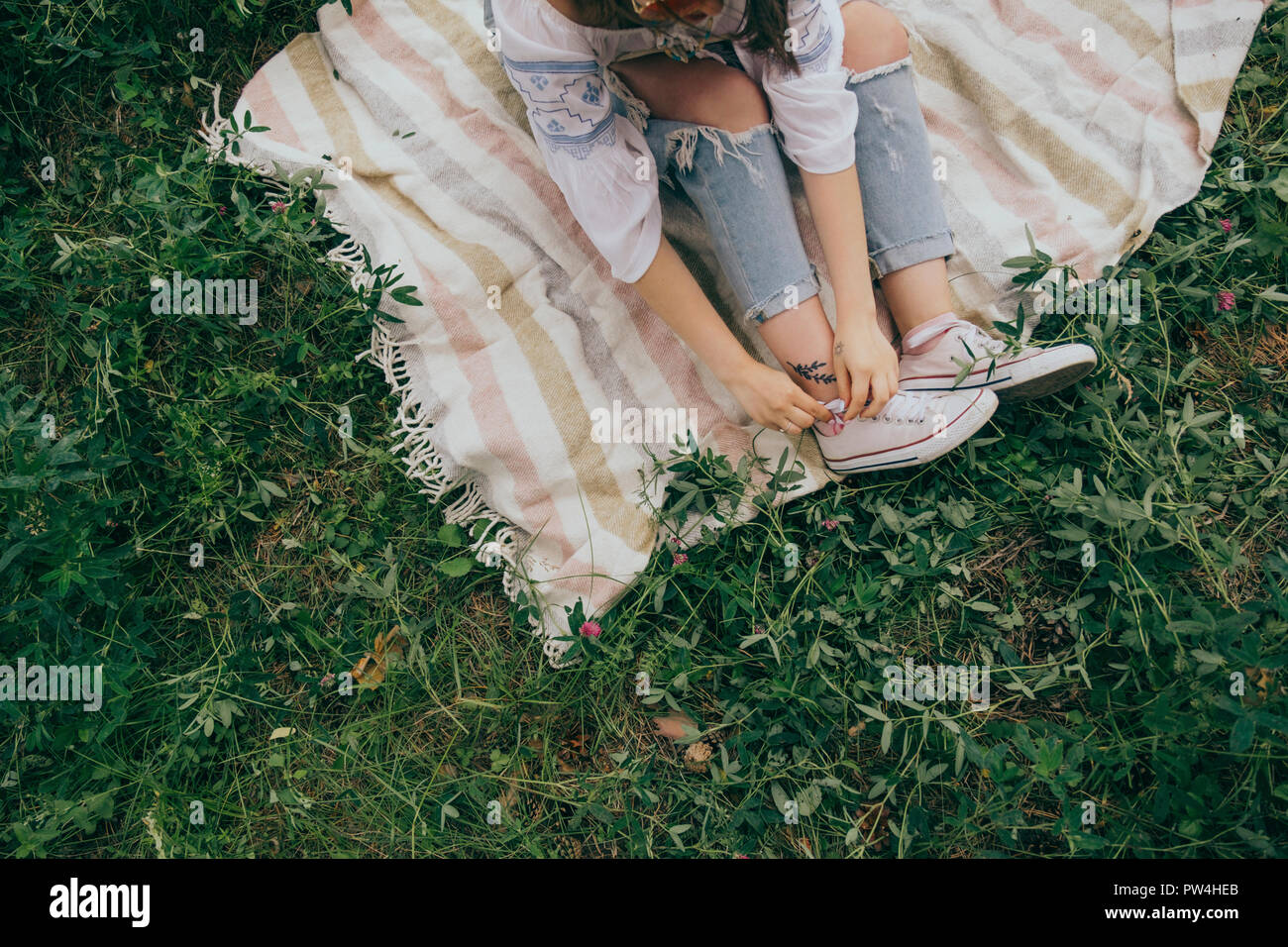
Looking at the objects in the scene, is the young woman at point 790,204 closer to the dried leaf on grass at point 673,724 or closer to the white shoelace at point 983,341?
the white shoelace at point 983,341

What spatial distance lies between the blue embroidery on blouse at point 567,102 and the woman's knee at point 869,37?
630 millimetres

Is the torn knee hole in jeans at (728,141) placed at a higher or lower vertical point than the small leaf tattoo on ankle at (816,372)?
higher

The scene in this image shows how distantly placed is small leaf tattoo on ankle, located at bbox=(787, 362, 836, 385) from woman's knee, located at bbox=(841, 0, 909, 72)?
72 centimetres

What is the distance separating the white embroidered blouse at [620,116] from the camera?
5.33 ft

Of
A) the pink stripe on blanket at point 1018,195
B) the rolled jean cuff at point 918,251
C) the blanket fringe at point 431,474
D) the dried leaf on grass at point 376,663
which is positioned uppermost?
the pink stripe on blanket at point 1018,195

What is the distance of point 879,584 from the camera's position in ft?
6.53

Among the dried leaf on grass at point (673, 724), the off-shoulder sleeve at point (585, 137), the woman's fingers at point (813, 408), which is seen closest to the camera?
the off-shoulder sleeve at point (585, 137)

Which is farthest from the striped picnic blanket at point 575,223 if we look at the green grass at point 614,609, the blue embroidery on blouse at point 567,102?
the blue embroidery on blouse at point 567,102

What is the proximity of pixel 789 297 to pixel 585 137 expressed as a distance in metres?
0.60

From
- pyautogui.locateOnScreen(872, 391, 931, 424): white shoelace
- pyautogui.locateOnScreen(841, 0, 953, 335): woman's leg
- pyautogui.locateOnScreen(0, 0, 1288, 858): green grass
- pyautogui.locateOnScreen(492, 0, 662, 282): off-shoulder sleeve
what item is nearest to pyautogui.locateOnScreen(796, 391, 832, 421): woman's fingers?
pyautogui.locateOnScreen(872, 391, 931, 424): white shoelace

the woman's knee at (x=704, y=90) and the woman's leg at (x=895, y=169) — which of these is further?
the woman's leg at (x=895, y=169)
